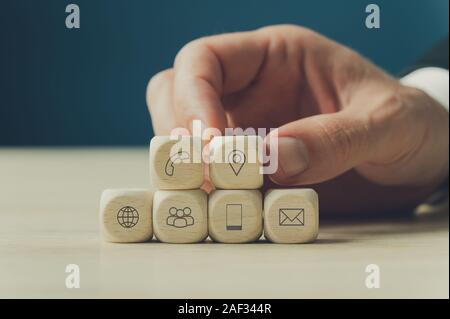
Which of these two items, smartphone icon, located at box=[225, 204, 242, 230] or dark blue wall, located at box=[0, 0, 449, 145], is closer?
smartphone icon, located at box=[225, 204, 242, 230]

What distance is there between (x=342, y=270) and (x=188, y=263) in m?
0.18

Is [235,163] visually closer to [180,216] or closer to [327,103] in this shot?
[180,216]

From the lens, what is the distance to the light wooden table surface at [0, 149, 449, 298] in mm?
743

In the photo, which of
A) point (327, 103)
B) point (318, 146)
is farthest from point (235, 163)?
point (327, 103)

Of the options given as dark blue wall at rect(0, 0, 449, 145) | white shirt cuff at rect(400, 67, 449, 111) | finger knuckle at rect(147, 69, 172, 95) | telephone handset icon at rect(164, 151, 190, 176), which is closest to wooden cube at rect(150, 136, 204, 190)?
telephone handset icon at rect(164, 151, 190, 176)

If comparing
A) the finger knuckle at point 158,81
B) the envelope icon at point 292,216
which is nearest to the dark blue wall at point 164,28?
the finger knuckle at point 158,81

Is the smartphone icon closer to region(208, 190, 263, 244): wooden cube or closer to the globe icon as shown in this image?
region(208, 190, 263, 244): wooden cube

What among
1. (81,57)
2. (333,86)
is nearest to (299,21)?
(333,86)

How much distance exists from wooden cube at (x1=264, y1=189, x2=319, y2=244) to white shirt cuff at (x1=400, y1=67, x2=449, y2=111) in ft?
2.80

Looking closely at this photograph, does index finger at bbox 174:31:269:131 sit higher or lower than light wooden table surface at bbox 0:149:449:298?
higher

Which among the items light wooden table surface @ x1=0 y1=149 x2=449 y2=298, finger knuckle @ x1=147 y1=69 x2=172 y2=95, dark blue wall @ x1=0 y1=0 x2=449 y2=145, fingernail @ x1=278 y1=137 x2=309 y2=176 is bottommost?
light wooden table surface @ x1=0 y1=149 x2=449 y2=298

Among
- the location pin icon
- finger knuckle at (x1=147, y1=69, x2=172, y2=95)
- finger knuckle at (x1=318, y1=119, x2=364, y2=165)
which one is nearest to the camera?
the location pin icon

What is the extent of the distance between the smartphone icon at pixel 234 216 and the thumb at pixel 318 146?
Answer: 3.7 inches

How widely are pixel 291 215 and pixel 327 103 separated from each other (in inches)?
17.4
